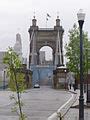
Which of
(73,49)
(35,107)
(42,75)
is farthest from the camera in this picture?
(42,75)

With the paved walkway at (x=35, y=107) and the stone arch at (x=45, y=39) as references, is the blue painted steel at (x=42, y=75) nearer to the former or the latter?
the stone arch at (x=45, y=39)

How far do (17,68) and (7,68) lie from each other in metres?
0.29

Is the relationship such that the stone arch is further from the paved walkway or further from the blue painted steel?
the paved walkway

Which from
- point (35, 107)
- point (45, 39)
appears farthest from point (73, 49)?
point (45, 39)

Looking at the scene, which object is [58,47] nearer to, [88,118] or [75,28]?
[75,28]

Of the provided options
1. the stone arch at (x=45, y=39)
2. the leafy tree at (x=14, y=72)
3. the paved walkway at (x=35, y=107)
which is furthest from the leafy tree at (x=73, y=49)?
the stone arch at (x=45, y=39)

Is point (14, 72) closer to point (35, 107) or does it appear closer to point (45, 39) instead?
point (35, 107)

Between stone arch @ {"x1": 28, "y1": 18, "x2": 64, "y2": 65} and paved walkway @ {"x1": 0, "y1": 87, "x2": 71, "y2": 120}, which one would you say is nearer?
paved walkway @ {"x1": 0, "y1": 87, "x2": 71, "y2": 120}

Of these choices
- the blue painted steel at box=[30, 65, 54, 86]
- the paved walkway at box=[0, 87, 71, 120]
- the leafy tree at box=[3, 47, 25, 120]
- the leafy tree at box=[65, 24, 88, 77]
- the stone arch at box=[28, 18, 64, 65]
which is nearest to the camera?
the leafy tree at box=[3, 47, 25, 120]

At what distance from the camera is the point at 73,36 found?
5006 cm

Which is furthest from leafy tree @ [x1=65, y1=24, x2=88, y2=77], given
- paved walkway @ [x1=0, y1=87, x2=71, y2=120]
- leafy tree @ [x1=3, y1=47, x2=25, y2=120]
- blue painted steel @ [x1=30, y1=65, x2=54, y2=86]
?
blue painted steel @ [x1=30, y1=65, x2=54, y2=86]

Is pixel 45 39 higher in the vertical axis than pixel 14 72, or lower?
higher

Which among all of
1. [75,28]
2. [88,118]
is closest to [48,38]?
[75,28]

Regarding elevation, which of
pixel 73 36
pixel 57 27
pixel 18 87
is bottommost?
pixel 18 87
